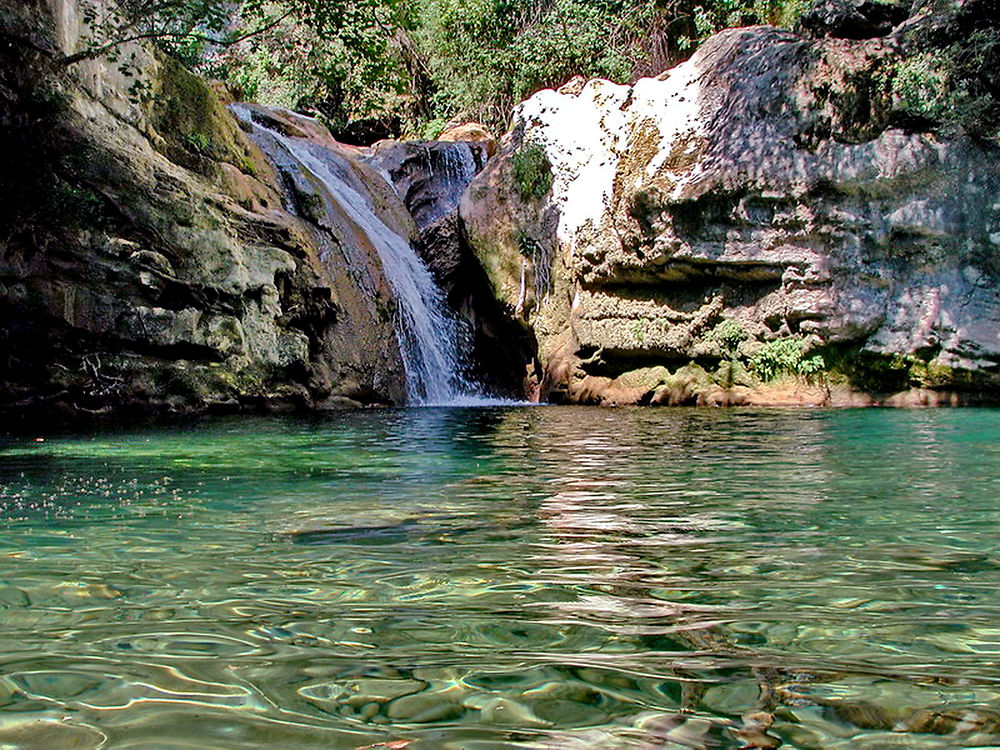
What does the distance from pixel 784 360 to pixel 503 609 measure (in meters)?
11.4

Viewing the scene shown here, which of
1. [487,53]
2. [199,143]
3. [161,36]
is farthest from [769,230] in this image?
[487,53]

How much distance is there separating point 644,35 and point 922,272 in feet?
41.7

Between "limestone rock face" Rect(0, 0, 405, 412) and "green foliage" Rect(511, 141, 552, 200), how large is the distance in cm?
462

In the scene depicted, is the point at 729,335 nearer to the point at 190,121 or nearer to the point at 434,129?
the point at 190,121

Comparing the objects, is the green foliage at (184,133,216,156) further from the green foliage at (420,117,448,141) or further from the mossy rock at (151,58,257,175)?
the green foliage at (420,117,448,141)

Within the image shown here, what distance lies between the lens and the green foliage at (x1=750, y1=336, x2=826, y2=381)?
12.7 metres

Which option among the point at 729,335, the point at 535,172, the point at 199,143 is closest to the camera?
the point at 199,143

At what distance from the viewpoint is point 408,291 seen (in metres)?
15.3

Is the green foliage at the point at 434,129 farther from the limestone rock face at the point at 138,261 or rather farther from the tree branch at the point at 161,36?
the tree branch at the point at 161,36

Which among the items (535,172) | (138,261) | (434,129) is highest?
(434,129)

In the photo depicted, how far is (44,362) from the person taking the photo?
10125 mm

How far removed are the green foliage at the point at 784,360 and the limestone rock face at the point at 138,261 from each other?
19.8 ft

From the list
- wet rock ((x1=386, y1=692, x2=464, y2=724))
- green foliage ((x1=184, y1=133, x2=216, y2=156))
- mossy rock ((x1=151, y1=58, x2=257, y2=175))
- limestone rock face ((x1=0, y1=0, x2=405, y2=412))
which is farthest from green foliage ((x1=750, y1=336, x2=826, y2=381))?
wet rock ((x1=386, y1=692, x2=464, y2=724))

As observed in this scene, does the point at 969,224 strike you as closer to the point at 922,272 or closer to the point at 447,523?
the point at 922,272
